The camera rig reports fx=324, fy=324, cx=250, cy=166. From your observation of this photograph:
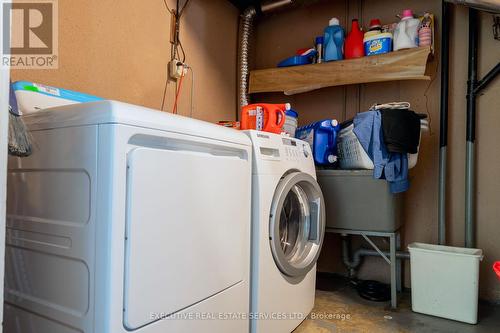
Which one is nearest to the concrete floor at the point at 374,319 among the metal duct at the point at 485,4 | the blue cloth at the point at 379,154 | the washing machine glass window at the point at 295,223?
the washing machine glass window at the point at 295,223

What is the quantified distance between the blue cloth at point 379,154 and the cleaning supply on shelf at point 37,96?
1.48m

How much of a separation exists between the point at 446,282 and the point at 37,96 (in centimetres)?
222

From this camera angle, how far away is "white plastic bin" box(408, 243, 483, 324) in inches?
71.2

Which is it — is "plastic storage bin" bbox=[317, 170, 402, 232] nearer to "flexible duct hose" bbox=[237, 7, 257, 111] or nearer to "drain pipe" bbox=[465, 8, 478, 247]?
"drain pipe" bbox=[465, 8, 478, 247]

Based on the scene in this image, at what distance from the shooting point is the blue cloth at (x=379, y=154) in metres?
1.83

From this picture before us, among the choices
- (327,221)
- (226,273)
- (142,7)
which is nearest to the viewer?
(226,273)

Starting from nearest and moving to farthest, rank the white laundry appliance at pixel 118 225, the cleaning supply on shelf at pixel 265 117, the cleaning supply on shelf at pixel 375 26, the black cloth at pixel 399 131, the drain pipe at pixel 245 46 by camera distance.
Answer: the white laundry appliance at pixel 118 225, the cleaning supply on shelf at pixel 265 117, the black cloth at pixel 399 131, the cleaning supply on shelf at pixel 375 26, the drain pipe at pixel 245 46

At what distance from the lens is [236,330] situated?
48.9 inches

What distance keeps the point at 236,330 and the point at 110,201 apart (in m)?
0.76

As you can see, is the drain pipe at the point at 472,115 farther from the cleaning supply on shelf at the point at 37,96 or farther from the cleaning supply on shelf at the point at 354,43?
the cleaning supply on shelf at the point at 37,96

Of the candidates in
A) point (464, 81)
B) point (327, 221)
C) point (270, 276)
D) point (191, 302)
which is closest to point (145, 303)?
point (191, 302)

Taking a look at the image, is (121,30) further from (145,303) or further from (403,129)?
(403,129)

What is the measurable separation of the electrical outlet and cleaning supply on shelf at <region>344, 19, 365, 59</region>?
4.10ft

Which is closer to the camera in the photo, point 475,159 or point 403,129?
point 403,129
